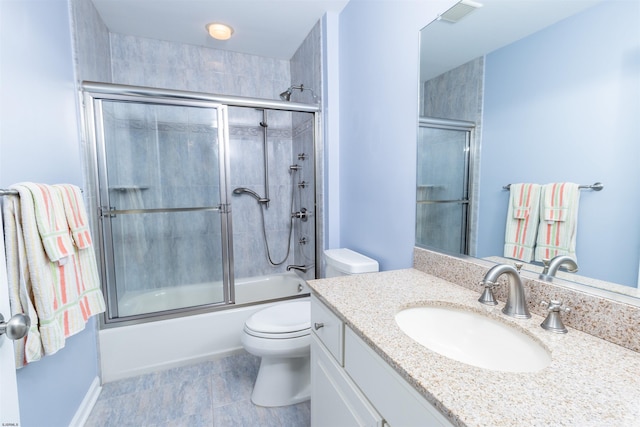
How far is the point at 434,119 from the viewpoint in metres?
1.32

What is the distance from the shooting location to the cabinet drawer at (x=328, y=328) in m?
0.97

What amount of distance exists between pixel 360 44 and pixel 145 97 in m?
1.38

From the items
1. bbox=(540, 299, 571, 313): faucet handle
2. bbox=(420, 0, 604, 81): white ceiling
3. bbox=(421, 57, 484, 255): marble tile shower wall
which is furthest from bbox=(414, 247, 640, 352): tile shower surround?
bbox=(420, 0, 604, 81): white ceiling

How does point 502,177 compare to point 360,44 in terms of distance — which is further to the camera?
point 360,44

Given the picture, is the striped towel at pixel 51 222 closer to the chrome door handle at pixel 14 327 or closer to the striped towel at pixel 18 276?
the striped towel at pixel 18 276

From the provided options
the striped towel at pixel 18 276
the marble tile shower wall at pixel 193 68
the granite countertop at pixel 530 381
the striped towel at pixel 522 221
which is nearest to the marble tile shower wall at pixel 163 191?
the marble tile shower wall at pixel 193 68

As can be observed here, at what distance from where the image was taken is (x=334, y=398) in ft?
3.29

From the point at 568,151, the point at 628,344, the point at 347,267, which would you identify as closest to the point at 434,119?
the point at 568,151

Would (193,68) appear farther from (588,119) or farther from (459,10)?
(588,119)

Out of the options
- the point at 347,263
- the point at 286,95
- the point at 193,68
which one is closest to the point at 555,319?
the point at 347,263

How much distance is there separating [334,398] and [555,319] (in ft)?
2.35

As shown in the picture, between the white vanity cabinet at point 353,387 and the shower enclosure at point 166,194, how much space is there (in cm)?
120

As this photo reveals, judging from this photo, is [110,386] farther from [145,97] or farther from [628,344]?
[628,344]

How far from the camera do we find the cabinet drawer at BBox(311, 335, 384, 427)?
0.83 meters
